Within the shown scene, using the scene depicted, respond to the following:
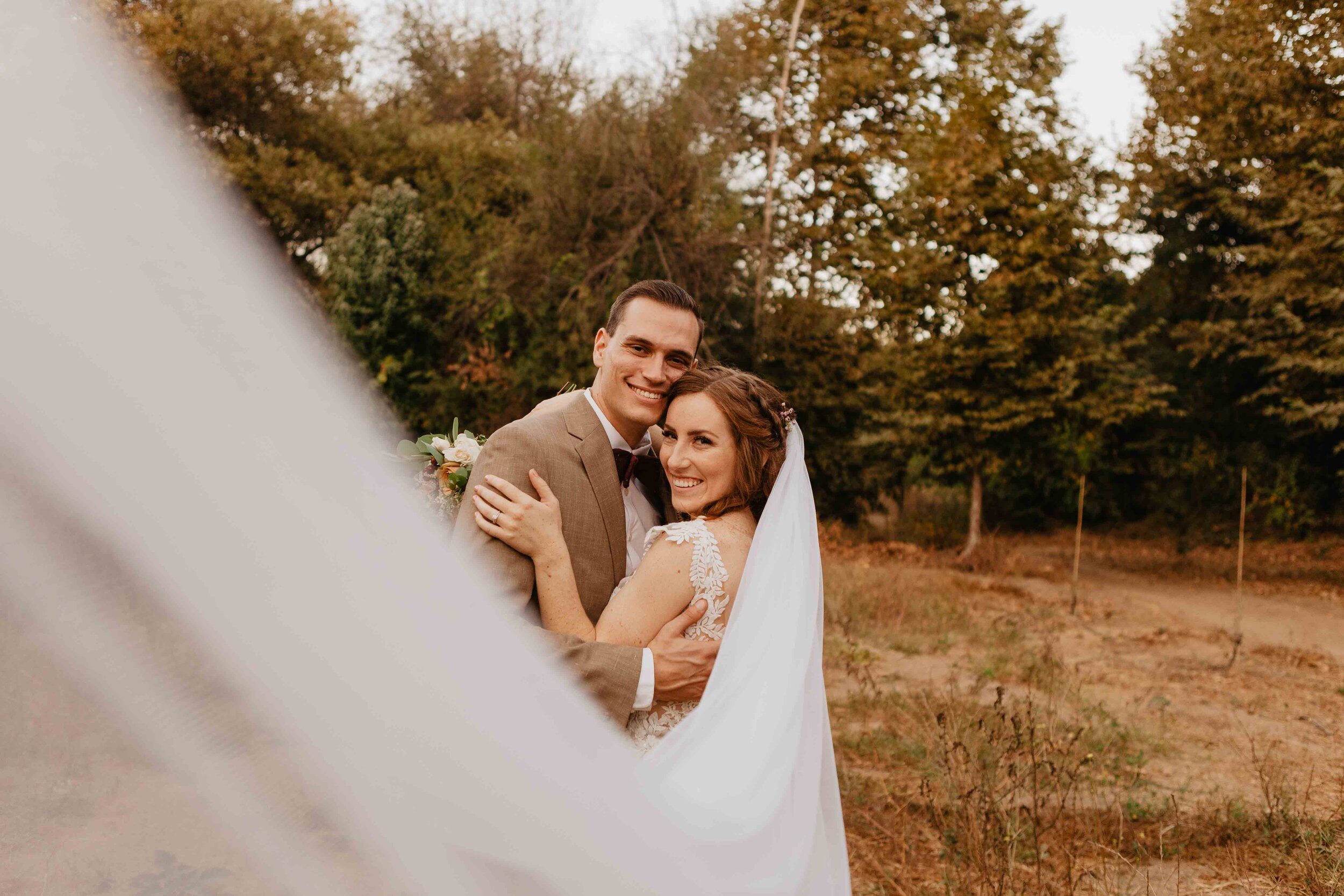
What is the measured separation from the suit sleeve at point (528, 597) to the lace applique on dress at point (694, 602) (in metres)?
0.20

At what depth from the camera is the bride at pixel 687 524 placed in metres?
2.59

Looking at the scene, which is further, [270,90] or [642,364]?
[270,90]

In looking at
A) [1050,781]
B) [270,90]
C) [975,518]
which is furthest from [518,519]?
[270,90]

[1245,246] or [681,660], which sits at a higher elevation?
[1245,246]

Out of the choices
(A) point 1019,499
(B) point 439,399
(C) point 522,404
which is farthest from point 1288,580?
(B) point 439,399

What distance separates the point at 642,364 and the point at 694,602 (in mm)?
691

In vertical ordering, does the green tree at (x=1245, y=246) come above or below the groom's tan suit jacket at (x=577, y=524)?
above

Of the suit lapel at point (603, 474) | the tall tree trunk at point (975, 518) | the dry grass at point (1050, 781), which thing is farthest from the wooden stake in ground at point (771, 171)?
the suit lapel at point (603, 474)

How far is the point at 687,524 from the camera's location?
2.86 m

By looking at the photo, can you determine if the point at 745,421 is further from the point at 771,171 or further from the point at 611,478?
the point at 771,171

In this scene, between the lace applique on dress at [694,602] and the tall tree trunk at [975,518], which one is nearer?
the lace applique on dress at [694,602]

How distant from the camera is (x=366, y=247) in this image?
21.3 m

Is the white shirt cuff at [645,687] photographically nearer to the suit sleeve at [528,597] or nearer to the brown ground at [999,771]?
the suit sleeve at [528,597]

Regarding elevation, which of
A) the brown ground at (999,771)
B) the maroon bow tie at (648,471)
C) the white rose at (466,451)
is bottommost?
the brown ground at (999,771)
